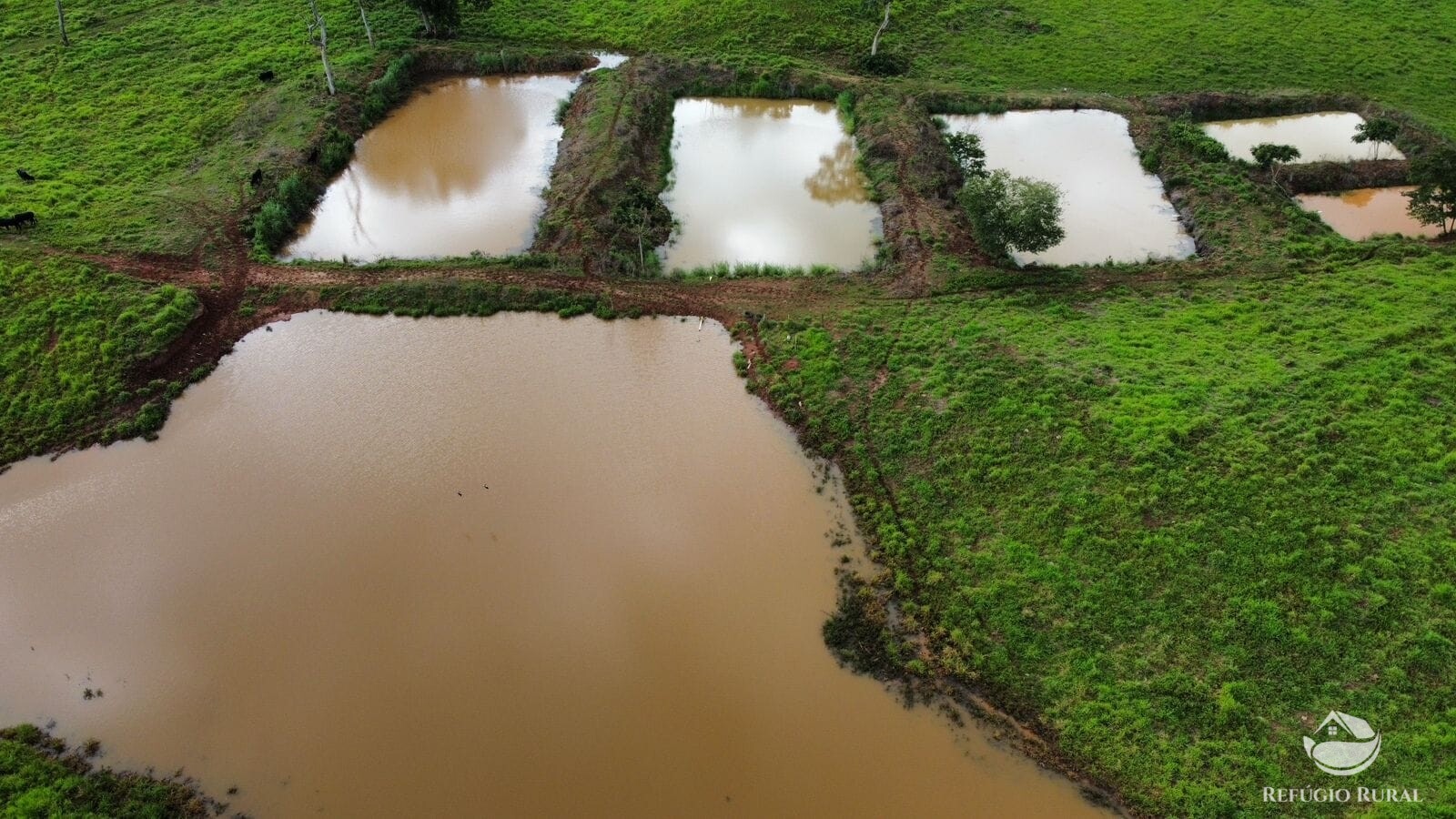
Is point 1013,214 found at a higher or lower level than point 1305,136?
lower

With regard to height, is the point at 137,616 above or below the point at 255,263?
below

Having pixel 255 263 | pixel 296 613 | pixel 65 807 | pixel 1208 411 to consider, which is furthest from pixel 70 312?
pixel 1208 411

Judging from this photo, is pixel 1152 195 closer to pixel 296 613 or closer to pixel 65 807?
pixel 296 613

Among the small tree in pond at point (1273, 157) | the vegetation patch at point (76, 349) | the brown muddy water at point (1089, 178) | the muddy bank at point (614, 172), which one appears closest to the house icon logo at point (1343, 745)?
the brown muddy water at point (1089, 178)

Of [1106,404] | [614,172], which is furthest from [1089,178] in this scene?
[614,172]

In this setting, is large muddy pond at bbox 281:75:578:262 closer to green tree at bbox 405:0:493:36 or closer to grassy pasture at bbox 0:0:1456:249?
grassy pasture at bbox 0:0:1456:249

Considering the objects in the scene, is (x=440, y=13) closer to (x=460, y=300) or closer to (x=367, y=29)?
(x=367, y=29)
